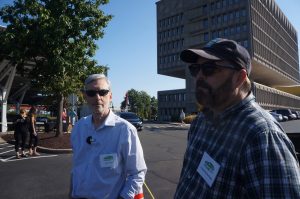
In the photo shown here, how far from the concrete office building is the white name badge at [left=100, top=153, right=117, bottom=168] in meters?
60.9

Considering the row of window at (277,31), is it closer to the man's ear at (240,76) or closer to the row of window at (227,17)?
the row of window at (227,17)

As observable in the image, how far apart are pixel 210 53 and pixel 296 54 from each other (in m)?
128

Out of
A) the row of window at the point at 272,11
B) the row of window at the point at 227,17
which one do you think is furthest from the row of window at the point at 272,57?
the row of window at the point at 272,11

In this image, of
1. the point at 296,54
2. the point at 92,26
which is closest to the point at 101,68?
the point at 92,26

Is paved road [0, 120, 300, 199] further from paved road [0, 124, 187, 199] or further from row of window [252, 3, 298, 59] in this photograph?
row of window [252, 3, 298, 59]

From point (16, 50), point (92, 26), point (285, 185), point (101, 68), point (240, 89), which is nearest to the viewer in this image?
point (285, 185)

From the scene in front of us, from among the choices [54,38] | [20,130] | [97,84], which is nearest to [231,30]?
[54,38]

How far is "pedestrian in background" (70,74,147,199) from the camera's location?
289cm

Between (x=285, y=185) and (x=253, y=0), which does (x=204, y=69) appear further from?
(x=253, y=0)

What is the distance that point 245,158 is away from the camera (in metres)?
1.62

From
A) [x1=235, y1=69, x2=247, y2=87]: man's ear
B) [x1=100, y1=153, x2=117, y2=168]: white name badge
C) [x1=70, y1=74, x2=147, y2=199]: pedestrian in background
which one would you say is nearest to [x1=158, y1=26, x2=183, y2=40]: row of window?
[x1=70, y1=74, x2=147, y2=199]: pedestrian in background

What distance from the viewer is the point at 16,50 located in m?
16.0

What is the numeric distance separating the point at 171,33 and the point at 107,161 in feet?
270

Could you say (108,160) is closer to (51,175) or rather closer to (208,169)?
(208,169)
